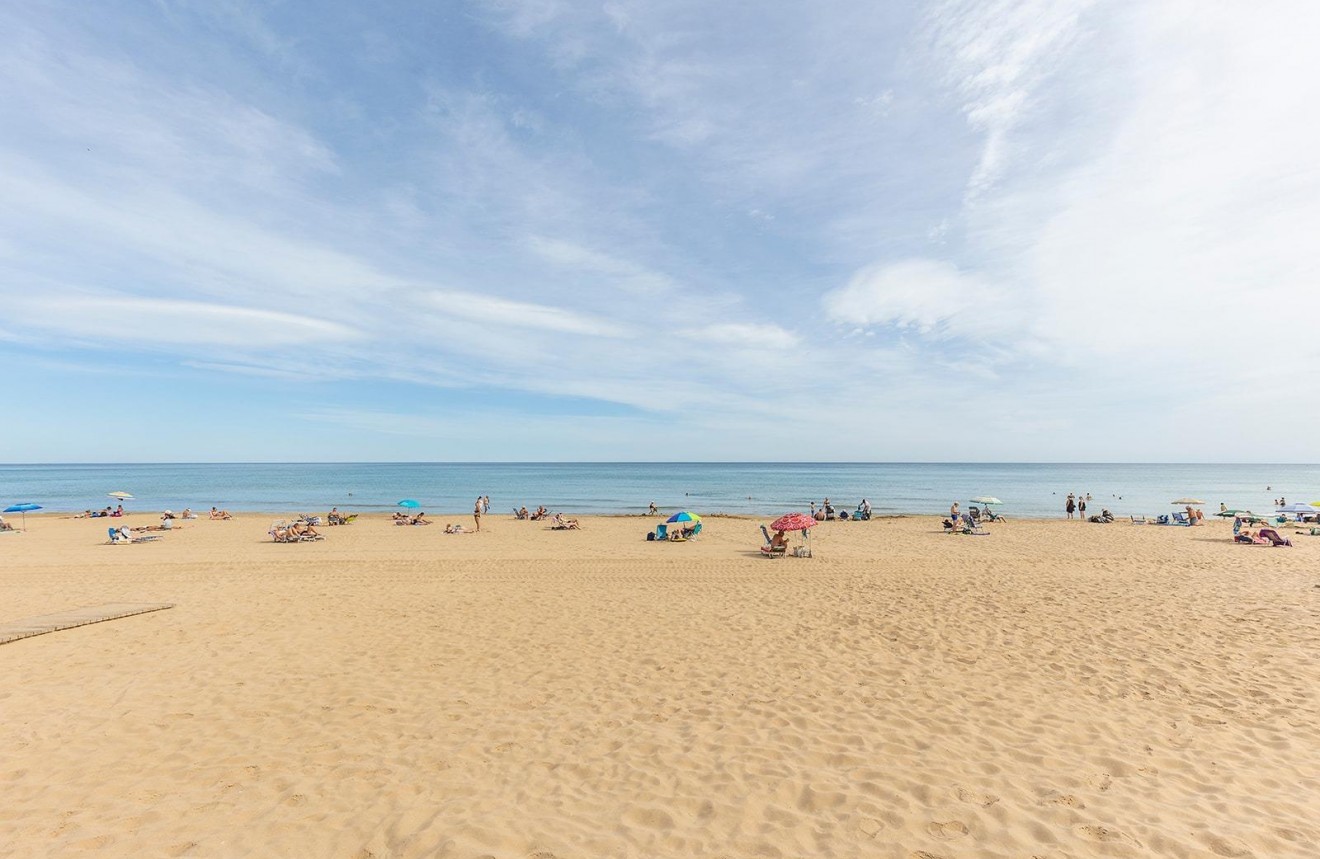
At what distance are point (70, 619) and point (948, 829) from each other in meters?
15.0

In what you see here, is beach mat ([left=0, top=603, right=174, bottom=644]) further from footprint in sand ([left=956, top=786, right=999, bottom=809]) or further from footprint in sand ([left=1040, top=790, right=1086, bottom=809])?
footprint in sand ([left=1040, top=790, right=1086, bottom=809])

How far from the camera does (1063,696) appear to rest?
7742mm

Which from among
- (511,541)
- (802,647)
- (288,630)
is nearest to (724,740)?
(802,647)

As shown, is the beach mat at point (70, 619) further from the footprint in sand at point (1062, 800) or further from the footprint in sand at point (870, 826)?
the footprint in sand at point (1062, 800)

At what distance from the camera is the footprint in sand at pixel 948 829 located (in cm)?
483

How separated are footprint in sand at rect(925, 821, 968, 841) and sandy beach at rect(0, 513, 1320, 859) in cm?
2

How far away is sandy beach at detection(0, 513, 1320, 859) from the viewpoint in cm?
498

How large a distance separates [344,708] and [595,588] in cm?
794

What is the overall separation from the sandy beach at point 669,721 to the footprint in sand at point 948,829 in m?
0.02

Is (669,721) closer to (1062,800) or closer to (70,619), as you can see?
(1062,800)

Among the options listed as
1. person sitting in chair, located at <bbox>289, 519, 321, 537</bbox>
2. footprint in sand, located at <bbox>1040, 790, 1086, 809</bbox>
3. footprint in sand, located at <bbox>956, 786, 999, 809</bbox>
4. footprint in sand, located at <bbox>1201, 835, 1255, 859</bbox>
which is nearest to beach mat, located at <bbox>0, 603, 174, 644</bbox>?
person sitting in chair, located at <bbox>289, 519, 321, 537</bbox>

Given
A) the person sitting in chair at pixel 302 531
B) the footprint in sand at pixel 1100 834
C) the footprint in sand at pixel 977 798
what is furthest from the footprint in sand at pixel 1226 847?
the person sitting in chair at pixel 302 531

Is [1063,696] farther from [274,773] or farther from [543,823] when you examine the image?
[274,773]

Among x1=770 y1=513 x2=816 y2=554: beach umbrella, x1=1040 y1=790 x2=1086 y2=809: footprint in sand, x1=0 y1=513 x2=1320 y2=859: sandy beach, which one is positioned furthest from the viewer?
x1=770 y1=513 x2=816 y2=554: beach umbrella
